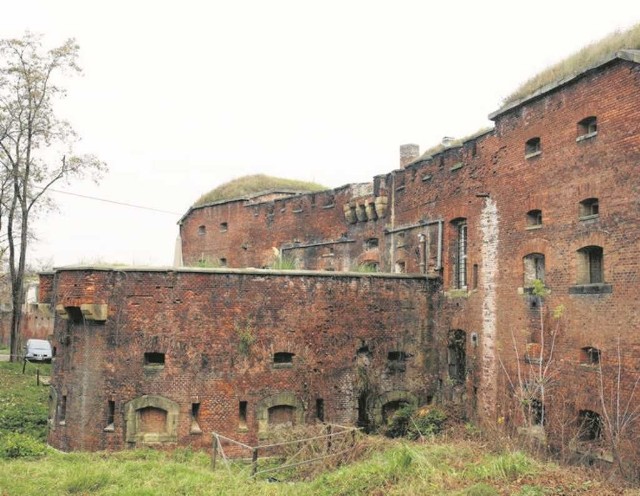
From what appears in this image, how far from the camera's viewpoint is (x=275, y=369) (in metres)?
18.5

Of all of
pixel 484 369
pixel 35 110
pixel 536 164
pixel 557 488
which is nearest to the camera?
pixel 557 488

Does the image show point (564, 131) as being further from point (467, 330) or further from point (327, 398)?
point (327, 398)

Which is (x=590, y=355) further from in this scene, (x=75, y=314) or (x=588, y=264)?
(x=75, y=314)

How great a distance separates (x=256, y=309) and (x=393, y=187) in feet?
24.7

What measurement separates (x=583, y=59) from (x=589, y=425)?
819cm

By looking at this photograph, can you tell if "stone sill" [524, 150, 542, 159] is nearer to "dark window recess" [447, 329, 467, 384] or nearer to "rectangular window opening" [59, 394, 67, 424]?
"dark window recess" [447, 329, 467, 384]

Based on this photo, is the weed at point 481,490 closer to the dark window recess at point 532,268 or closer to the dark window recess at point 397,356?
the dark window recess at point 532,268

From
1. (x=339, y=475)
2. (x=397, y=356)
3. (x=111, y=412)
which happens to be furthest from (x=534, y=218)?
(x=111, y=412)

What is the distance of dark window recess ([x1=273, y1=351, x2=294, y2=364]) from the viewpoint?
61.1 ft

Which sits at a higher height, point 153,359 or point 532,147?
point 532,147

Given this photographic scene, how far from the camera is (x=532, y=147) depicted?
54.9 ft

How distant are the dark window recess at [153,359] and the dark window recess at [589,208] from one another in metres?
11.1

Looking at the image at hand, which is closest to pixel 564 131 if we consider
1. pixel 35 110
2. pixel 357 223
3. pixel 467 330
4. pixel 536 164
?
pixel 536 164

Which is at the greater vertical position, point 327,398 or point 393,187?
point 393,187
